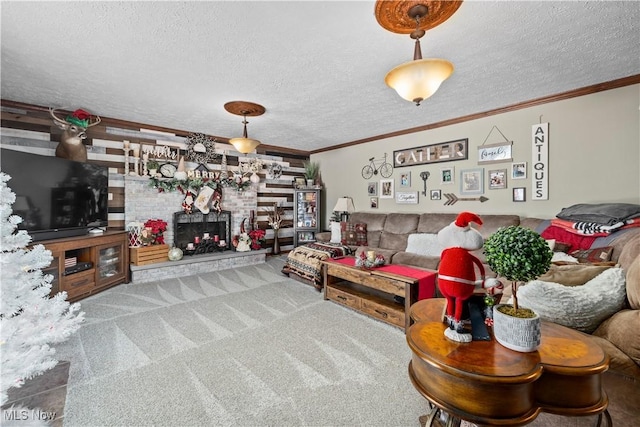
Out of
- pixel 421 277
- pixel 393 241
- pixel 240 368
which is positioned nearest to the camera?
pixel 240 368

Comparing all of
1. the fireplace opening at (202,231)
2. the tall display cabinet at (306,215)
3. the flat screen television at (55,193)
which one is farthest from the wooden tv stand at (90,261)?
the tall display cabinet at (306,215)

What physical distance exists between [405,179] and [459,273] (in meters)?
4.02

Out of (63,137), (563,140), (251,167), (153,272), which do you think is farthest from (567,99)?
(63,137)

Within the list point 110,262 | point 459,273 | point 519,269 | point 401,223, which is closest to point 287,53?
point 459,273

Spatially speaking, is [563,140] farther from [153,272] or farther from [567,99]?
[153,272]

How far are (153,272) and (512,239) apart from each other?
4656 millimetres

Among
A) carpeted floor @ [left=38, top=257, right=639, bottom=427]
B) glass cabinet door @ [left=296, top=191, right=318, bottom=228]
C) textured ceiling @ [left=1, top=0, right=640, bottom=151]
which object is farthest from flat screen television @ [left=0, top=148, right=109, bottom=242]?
glass cabinet door @ [left=296, top=191, right=318, bottom=228]

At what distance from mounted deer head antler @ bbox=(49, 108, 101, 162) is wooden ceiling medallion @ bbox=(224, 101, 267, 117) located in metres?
1.93

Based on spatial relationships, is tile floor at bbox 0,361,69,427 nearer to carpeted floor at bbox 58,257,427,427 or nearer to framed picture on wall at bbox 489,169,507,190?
carpeted floor at bbox 58,257,427,427

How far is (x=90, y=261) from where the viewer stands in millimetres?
3646

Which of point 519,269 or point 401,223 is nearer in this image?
point 519,269

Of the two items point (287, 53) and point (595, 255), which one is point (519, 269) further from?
point (287, 53)

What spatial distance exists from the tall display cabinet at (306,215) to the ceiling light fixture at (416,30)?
4353mm

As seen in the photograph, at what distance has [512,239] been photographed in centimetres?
108
